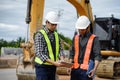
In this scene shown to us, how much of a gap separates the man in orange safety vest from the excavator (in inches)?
190

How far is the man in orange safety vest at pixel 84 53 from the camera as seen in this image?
6.27m

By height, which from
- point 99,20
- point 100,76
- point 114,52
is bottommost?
point 100,76

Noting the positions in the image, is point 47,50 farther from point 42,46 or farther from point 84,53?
point 84,53

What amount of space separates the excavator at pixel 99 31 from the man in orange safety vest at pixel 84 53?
484 cm

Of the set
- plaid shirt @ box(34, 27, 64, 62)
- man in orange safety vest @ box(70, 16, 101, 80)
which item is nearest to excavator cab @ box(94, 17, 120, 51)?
man in orange safety vest @ box(70, 16, 101, 80)

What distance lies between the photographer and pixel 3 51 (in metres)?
29.8

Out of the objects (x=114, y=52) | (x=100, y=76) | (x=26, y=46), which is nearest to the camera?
(x=26, y=46)

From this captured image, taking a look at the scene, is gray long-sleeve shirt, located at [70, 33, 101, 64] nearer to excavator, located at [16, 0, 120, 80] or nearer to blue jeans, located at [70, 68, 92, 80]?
blue jeans, located at [70, 68, 92, 80]

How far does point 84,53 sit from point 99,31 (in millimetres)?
8637

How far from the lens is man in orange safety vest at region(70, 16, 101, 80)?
20.6 ft

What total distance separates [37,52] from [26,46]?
16.2 ft

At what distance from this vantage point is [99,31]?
586 inches

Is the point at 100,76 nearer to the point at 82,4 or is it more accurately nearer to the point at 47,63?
the point at 82,4

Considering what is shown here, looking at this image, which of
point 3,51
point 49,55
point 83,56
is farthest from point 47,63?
point 3,51
